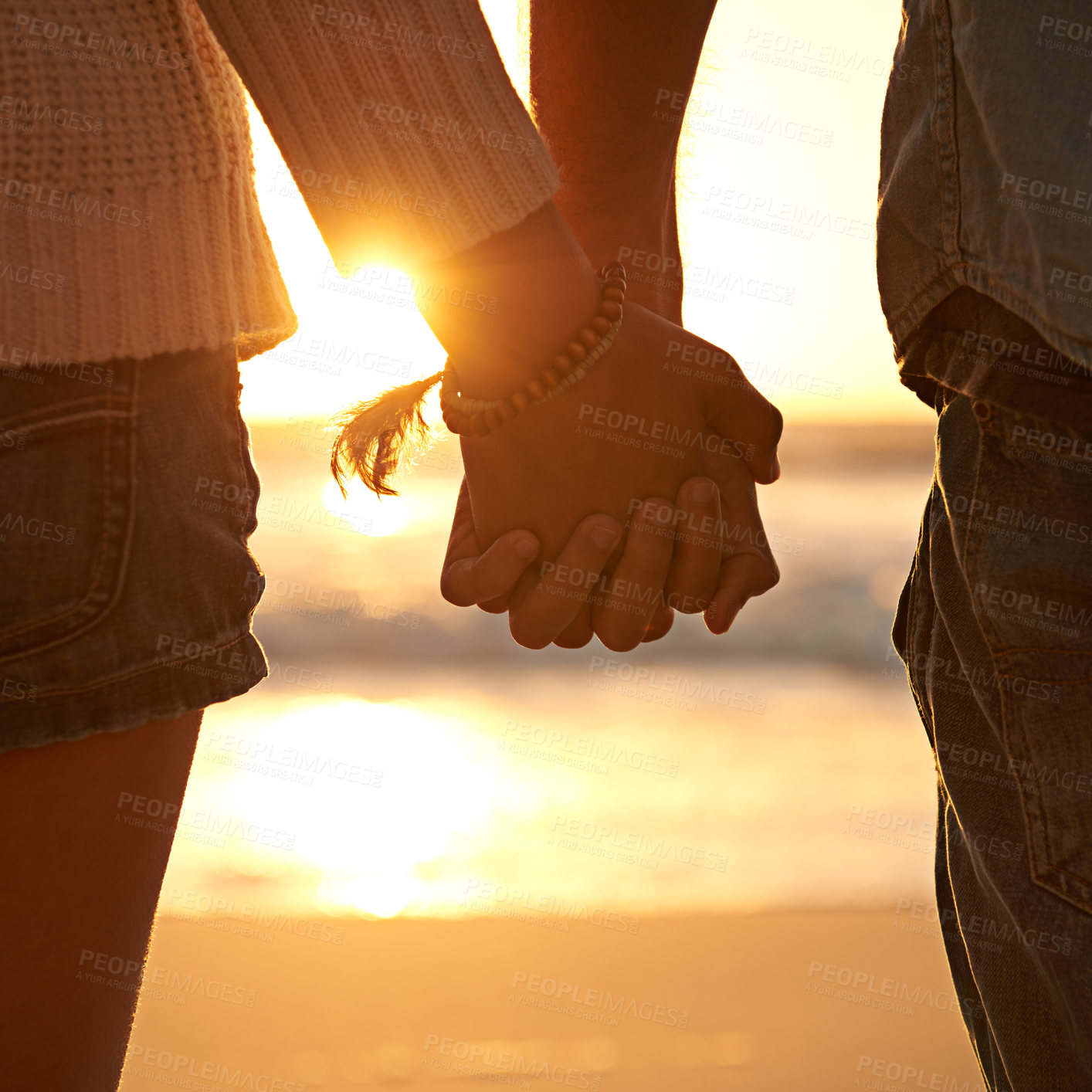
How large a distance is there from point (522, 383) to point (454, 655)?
7.66 meters

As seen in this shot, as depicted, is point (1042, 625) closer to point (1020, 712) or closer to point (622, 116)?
point (1020, 712)

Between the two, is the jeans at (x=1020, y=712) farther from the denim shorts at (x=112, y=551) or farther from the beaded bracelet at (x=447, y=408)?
the denim shorts at (x=112, y=551)

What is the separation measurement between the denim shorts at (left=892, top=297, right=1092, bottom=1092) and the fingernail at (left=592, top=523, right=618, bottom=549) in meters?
0.43

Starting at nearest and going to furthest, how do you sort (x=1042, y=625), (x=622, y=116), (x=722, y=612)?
(x=1042, y=625), (x=722, y=612), (x=622, y=116)

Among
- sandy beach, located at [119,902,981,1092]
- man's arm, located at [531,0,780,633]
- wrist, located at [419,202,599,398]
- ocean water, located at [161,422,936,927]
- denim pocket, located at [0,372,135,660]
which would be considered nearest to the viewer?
denim pocket, located at [0,372,135,660]

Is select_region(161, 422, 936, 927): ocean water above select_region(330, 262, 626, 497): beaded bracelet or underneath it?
underneath

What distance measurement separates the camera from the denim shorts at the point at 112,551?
1010 millimetres

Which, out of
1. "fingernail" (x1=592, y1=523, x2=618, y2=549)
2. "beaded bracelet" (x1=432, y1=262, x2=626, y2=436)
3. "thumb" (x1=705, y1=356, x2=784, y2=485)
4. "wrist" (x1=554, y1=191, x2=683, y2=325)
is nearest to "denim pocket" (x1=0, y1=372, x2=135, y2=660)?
"beaded bracelet" (x1=432, y1=262, x2=626, y2=436)

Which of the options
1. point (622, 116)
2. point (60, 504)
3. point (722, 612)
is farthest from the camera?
point (622, 116)

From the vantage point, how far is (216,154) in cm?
113

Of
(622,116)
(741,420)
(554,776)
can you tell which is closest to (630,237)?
(622,116)

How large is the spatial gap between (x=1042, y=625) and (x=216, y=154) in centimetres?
101

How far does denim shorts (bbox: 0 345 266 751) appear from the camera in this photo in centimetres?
101

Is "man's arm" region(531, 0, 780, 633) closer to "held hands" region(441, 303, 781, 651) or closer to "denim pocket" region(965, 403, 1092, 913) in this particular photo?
"held hands" region(441, 303, 781, 651)
